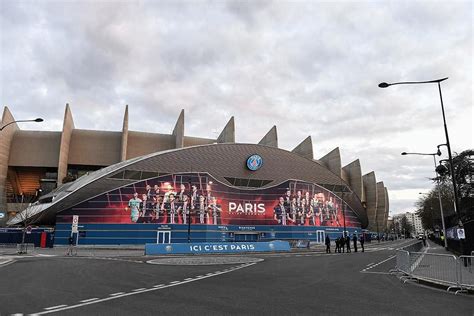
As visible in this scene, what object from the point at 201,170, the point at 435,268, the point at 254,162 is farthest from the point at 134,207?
the point at 435,268

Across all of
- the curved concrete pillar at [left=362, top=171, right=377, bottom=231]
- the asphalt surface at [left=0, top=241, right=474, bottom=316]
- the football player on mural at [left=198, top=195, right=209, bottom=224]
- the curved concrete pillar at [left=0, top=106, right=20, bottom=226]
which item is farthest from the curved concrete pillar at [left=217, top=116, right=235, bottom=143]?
the asphalt surface at [left=0, top=241, right=474, bottom=316]

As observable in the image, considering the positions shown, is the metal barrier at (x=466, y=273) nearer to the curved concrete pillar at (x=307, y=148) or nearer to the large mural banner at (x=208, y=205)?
the large mural banner at (x=208, y=205)

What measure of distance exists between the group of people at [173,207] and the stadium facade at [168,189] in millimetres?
142

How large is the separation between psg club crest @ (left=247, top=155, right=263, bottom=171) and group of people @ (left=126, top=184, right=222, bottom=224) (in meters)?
8.99

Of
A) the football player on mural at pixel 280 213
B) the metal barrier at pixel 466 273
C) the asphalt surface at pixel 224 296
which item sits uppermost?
the football player on mural at pixel 280 213

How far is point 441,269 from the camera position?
1285 centimetres

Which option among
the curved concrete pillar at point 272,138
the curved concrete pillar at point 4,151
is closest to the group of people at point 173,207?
the curved concrete pillar at point 272,138

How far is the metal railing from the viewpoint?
11.4m

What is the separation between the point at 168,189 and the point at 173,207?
2.79m

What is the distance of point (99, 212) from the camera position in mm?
48125

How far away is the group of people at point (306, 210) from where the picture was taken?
195ft

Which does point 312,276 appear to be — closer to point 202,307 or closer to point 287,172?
point 202,307

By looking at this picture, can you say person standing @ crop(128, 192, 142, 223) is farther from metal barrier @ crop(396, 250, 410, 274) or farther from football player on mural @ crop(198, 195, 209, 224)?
metal barrier @ crop(396, 250, 410, 274)

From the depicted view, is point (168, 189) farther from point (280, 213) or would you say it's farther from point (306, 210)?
Result: point (306, 210)
